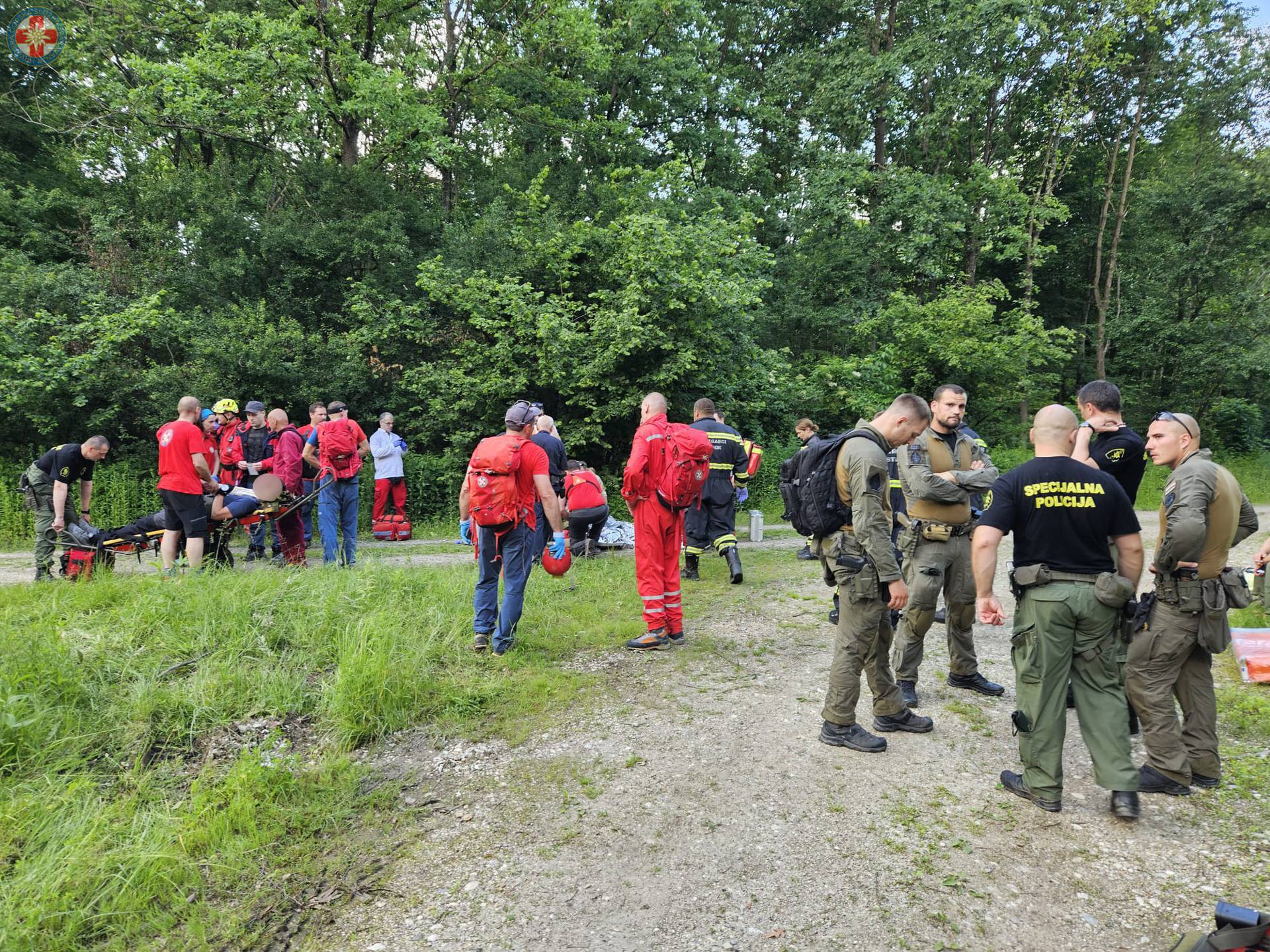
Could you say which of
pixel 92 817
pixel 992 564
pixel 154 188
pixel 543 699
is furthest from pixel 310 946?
pixel 154 188

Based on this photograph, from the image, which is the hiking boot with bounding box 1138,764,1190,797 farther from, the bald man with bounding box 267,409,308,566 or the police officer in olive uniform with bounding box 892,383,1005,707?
the bald man with bounding box 267,409,308,566

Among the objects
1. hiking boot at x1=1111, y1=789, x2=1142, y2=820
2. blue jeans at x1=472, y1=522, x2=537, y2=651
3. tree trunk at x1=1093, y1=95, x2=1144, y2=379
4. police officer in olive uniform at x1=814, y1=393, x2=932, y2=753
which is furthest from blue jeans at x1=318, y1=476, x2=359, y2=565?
tree trunk at x1=1093, y1=95, x2=1144, y2=379

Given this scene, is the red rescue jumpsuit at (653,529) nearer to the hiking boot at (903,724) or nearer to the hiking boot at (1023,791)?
the hiking boot at (903,724)

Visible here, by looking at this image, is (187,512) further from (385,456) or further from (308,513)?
(385,456)

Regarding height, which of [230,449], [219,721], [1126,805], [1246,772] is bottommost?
[1246,772]

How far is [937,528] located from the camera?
497cm

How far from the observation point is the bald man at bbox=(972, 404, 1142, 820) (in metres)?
3.55

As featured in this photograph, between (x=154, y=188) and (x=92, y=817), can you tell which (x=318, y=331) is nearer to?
(x=154, y=188)

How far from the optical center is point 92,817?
3.61 meters

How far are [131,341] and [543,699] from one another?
11667 millimetres

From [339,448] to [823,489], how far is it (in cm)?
611

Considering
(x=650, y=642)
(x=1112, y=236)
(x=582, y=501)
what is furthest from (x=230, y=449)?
(x=1112, y=236)

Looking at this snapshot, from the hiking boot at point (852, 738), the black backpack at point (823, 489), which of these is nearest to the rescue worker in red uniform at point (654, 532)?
the black backpack at point (823, 489)

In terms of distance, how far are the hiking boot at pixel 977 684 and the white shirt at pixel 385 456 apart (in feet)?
29.9
